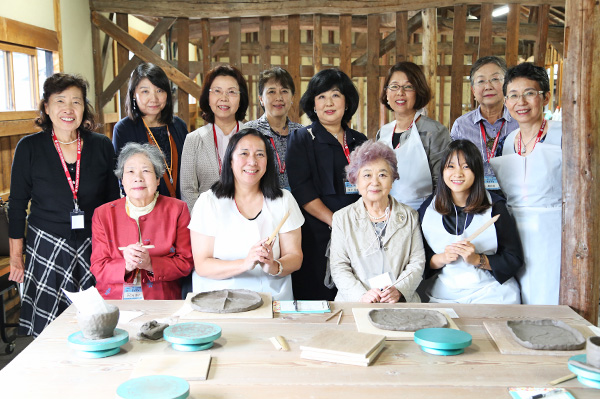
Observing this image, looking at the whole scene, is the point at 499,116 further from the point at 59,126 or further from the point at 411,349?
the point at 59,126

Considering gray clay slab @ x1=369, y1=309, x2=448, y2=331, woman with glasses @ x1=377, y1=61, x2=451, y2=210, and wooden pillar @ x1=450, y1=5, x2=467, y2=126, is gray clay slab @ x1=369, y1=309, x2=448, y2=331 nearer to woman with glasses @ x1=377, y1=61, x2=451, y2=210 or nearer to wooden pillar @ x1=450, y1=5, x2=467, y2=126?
woman with glasses @ x1=377, y1=61, x2=451, y2=210

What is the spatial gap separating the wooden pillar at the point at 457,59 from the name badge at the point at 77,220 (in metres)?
3.56

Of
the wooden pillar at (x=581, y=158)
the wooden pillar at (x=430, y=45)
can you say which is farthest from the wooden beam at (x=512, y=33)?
the wooden pillar at (x=581, y=158)

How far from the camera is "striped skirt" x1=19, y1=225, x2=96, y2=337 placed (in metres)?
2.82

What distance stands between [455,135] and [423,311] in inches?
62.6

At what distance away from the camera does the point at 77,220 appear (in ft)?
9.12

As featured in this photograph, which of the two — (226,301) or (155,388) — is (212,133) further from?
(155,388)

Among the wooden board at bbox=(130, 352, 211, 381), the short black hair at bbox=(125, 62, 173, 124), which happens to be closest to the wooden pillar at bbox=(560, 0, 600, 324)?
the wooden board at bbox=(130, 352, 211, 381)

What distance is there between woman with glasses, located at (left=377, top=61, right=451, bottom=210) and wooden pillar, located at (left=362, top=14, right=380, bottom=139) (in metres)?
2.30

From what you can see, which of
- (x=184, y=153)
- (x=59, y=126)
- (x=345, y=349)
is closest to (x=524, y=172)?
(x=345, y=349)

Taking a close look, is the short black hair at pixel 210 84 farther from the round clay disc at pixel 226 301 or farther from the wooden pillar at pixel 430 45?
the wooden pillar at pixel 430 45

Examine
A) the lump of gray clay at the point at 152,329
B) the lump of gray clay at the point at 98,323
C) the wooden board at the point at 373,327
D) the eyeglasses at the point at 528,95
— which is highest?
the eyeglasses at the point at 528,95

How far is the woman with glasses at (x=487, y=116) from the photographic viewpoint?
10.3ft

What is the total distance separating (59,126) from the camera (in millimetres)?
2828
